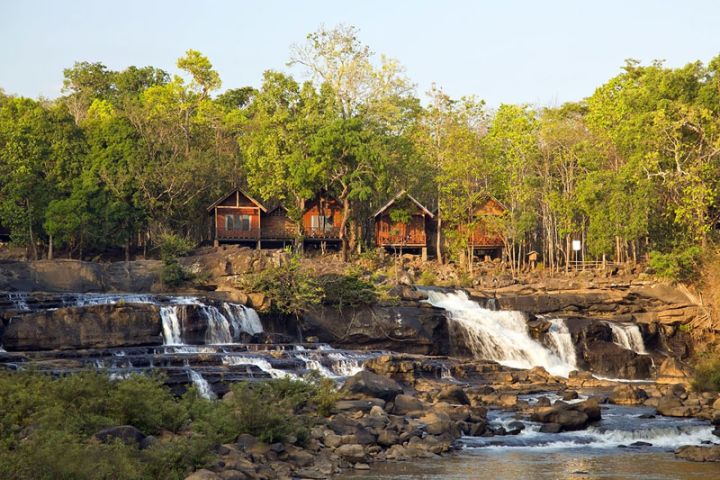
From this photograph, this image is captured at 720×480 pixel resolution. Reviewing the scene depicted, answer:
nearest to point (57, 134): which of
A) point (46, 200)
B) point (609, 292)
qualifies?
point (46, 200)

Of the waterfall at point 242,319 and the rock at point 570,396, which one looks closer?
the rock at point 570,396

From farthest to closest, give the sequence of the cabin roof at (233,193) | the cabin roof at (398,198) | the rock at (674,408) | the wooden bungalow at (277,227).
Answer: the wooden bungalow at (277,227), the cabin roof at (398,198), the cabin roof at (233,193), the rock at (674,408)

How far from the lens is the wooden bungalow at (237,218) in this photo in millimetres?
63906

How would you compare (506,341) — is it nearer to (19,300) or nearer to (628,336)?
(628,336)

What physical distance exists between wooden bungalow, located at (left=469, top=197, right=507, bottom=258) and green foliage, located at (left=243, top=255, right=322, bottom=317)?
68.0ft

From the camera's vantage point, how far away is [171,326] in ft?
132

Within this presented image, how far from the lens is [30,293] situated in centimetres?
4200

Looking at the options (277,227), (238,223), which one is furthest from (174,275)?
(277,227)

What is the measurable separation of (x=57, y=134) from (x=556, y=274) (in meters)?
29.4

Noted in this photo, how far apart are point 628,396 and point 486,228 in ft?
99.9

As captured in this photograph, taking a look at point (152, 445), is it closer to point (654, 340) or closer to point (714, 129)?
point (654, 340)

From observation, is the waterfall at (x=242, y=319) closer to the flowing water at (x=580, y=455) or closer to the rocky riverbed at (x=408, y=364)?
the rocky riverbed at (x=408, y=364)

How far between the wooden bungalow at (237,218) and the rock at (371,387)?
3289 centimetres

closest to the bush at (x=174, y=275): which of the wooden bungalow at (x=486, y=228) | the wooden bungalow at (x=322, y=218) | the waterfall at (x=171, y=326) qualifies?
the waterfall at (x=171, y=326)
